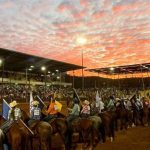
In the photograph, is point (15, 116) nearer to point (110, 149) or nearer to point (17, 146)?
point (17, 146)

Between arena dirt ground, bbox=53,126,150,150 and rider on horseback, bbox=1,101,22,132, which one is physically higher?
rider on horseback, bbox=1,101,22,132

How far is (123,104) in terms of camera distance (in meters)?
22.3

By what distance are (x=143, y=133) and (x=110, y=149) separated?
19.6ft

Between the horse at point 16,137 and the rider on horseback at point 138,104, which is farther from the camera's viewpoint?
the rider on horseback at point 138,104

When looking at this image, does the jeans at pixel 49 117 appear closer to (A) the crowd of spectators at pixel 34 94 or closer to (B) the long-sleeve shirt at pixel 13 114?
(B) the long-sleeve shirt at pixel 13 114

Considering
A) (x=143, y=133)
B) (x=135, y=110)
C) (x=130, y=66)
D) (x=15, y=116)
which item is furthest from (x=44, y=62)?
(x=15, y=116)

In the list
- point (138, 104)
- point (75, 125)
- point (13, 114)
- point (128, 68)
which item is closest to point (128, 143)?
point (75, 125)

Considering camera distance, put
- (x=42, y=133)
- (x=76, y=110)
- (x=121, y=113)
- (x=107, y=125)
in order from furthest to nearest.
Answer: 1. (x=121, y=113)
2. (x=107, y=125)
3. (x=76, y=110)
4. (x=42, y=133)

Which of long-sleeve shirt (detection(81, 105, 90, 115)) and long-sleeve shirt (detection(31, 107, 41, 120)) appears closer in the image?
long-sleeve shirt (detection(31, 107, 41, 120))

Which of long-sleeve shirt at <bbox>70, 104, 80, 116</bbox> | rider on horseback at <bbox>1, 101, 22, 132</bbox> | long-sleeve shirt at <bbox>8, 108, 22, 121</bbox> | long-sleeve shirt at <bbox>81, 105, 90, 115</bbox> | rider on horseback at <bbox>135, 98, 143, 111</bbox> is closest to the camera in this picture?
rider on horseback at <bbox>1, 101, 22, 132</bbox>

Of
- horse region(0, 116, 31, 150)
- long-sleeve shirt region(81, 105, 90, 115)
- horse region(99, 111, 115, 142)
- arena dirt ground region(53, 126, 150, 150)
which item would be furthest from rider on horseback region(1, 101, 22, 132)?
horse region(99, 111, 115, 142)

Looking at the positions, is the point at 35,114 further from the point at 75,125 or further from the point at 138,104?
the point at 138,104

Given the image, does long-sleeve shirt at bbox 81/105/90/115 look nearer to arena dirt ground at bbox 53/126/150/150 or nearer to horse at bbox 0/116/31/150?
arena dirt ground at bbox 53/126/150/150

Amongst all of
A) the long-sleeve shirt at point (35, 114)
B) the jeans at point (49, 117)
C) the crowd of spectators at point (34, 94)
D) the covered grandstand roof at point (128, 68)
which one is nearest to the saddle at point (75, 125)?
the jeans at point (49, 117)
